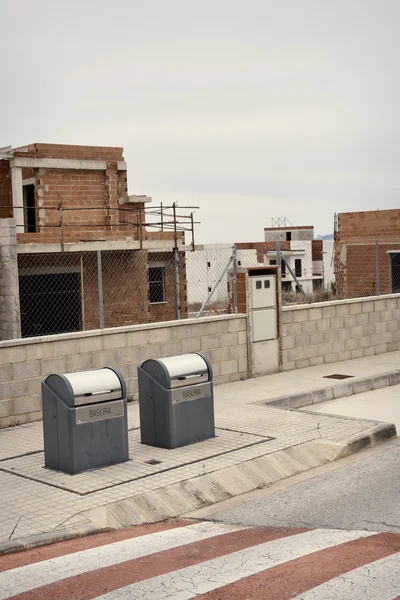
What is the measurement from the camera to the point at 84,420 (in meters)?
9.21

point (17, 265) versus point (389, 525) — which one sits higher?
point (17, 265)

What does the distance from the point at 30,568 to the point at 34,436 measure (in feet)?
15.9

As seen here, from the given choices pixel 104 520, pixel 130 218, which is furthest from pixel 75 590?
pixel 130 218

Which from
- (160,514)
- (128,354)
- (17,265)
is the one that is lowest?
(160,514)

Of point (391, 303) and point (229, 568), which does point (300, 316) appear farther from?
point (229, 568)

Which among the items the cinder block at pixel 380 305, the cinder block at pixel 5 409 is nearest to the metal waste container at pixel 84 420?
the cinder block at pixel 5 409

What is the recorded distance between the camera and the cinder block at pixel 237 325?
15.4m

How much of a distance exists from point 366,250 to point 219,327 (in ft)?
68.6

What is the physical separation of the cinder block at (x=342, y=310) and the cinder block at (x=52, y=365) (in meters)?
6.88

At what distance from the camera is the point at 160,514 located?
8273 millimetres

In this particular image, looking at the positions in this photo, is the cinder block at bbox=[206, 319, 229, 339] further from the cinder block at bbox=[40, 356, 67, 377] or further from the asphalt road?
the asphalt road

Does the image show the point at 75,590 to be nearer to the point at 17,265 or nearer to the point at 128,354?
the point at 128,354

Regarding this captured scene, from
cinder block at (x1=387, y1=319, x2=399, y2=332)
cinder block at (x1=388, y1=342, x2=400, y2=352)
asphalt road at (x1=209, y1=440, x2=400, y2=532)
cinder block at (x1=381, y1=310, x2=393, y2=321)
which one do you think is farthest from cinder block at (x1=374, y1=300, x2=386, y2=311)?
asphalt road at (x1=209, y1=440, x2=400, y2=532)

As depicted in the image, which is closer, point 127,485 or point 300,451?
point 127,485
